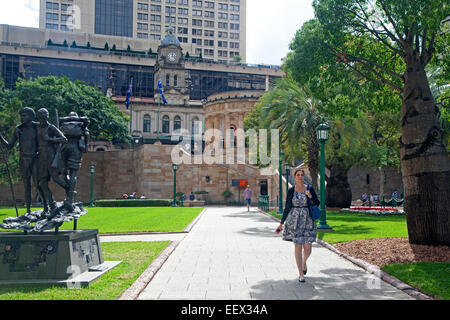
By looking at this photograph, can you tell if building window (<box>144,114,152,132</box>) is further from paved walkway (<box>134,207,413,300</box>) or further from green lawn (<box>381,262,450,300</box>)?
green lawn (<box>381,262,450,300</box>)

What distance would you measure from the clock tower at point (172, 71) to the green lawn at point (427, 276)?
7672 centimetres

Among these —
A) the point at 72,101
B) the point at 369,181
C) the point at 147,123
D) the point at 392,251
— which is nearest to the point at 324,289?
the point at 392,251

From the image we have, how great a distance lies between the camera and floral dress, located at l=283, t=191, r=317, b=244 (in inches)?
320

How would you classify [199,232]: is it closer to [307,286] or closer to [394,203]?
[307,286]

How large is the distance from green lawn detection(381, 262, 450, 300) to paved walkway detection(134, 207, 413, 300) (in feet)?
1.49

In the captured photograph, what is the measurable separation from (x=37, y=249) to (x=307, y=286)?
4.99 m

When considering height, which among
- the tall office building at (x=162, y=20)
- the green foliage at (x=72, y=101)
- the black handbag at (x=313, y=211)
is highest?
the tall office building at (x=162, y=20)

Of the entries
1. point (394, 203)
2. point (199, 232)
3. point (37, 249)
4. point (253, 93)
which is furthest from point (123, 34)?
point (37, 249)

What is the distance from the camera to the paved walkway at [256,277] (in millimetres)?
7027

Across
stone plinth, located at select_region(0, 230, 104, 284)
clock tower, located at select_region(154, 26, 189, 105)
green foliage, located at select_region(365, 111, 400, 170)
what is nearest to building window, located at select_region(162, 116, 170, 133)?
clock tower, located at select_region(154, 26, 189, 105)

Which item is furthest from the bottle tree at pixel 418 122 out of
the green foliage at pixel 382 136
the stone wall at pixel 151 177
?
the stone wall at pixel 151 177

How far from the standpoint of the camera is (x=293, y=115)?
2541 centimetres

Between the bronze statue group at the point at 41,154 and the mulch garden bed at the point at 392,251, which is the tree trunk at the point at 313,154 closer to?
the mulch garden bed at the point at 392,251

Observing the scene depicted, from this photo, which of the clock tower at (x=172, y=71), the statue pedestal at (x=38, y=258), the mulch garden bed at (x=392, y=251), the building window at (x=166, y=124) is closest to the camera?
the statue pedestal at (x=38, y=258)
